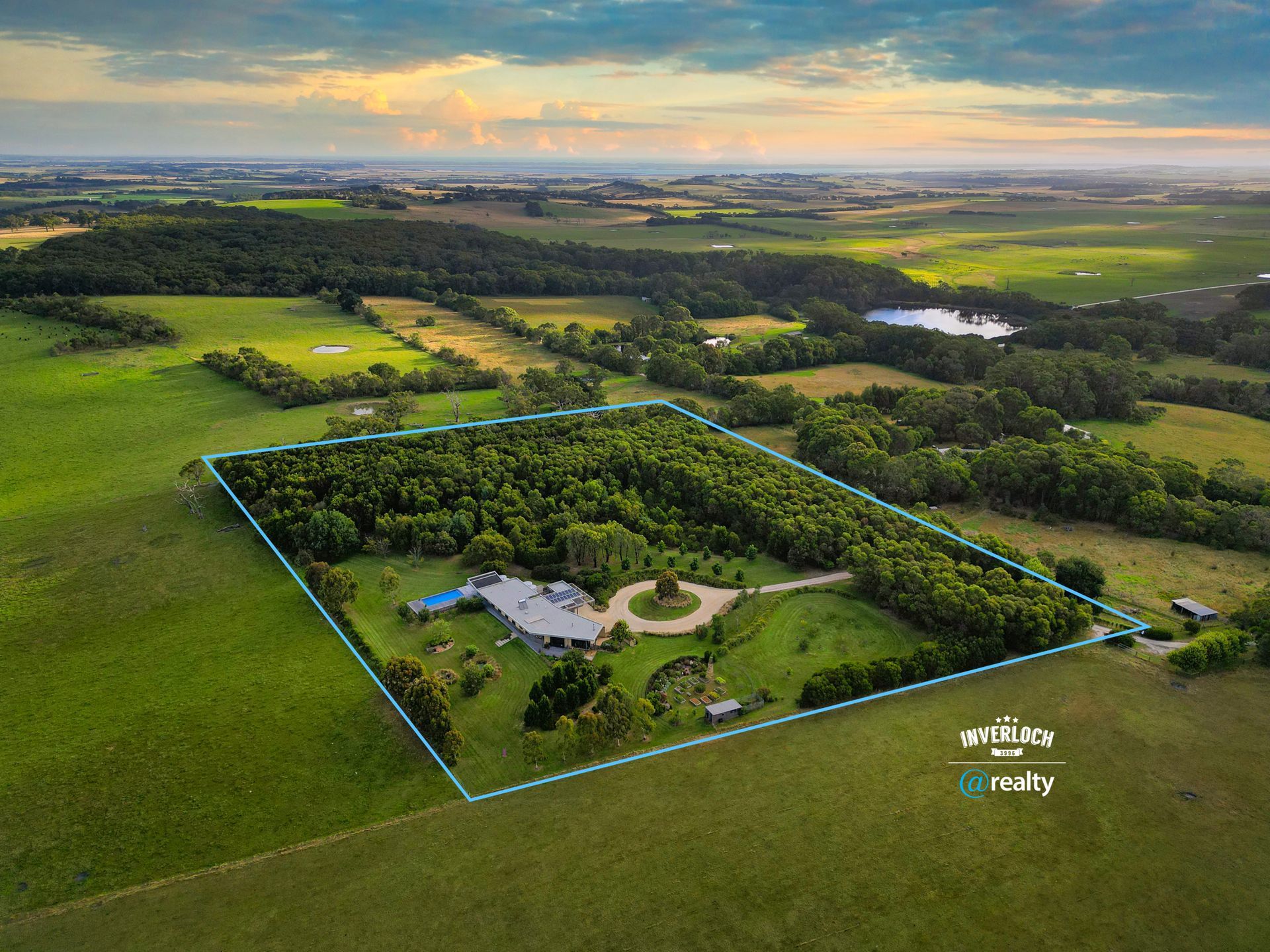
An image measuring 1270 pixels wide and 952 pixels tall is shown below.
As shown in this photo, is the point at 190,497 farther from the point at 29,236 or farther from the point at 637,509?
the point at 29,236

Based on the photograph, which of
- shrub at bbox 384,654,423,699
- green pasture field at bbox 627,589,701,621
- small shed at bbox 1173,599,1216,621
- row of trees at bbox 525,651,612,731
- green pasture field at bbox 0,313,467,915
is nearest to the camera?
green pasture field at bbox 0,313,467,915

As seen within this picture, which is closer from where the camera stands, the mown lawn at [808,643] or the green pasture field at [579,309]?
the mown lawn at [808,643]

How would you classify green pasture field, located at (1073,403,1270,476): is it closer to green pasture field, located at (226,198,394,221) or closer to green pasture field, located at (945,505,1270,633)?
green pasture field, located at (945,505,1270,633)

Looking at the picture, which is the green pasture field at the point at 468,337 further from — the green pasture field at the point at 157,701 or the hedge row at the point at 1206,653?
the hedge row at the point at 1206,653

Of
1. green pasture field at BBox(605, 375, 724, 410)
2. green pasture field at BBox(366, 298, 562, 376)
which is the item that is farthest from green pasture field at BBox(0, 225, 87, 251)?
green pasture field at BBox(605, 375, 724, 410)

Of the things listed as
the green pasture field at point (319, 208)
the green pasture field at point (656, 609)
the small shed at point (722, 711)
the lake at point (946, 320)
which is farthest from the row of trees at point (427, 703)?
the green pasture field at point (319, 208)

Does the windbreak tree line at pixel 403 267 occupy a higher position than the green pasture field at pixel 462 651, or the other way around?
the windbreak tree line at pixel 403 267
